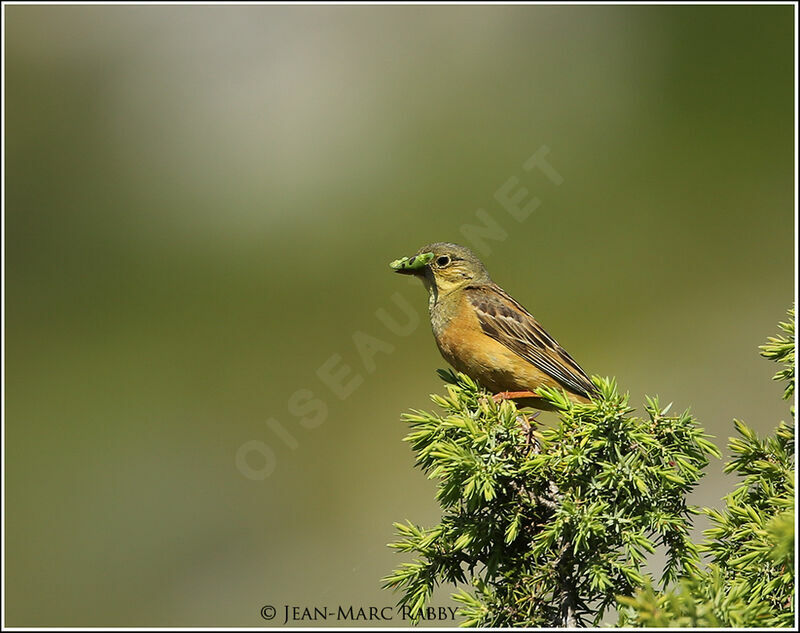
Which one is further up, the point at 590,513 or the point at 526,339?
the point at 526,339

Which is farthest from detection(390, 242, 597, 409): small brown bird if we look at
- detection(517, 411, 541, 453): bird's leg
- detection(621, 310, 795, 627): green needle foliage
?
detection(621, 310, 795, 627): green needle foliage

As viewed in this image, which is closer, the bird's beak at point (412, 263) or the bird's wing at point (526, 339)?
the bird's wing at point (526, 339)

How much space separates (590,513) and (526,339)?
202 cm

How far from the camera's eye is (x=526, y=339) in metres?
4.06

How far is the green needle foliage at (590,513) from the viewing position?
2.08 metres

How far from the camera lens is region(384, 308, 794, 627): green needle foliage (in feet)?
6.82

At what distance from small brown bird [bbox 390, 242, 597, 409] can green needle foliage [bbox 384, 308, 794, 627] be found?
1511 mm

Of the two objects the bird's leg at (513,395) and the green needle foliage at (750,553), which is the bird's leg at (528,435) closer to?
the green needle foliage at (750,553)

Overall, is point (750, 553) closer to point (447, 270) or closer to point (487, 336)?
point (487, 336)

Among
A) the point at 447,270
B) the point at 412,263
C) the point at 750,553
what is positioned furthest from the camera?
the point at 447,270

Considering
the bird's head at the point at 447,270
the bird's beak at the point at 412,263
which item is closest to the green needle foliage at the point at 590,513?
the bird's beak at the point at 412,263

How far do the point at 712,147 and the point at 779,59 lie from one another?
125 centimetres

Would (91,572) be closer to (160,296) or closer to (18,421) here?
(18,421)

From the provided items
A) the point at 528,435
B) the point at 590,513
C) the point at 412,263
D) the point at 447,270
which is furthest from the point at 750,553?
the point at 447,270
